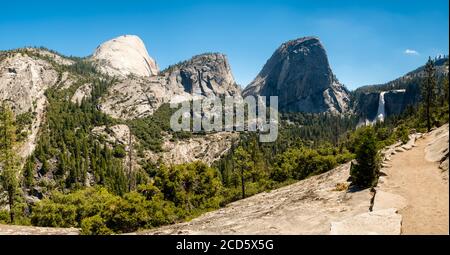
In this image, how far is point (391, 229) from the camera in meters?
14.4

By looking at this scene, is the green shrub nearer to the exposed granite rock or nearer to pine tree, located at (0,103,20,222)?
pine tree, located at (0,103,20,222)

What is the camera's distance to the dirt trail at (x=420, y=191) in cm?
1488

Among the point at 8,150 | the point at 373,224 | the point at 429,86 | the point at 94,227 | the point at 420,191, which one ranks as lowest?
the point at 94,227

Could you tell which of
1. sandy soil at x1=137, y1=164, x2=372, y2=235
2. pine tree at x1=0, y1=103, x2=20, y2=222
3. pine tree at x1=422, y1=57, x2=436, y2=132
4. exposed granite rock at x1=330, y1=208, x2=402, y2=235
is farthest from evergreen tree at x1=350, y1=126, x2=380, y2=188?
pine tree at x1=422, y1=57, x2=436, y2=132

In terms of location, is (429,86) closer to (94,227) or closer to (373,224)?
(373,224)

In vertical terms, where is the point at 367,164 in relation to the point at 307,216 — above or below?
above

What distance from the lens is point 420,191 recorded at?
19.9 metres

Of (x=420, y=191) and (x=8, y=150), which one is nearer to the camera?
(x=420, y=191)

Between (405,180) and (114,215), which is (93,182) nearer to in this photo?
(114,215)

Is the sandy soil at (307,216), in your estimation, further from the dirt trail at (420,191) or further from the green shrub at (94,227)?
the green shrub at (94,227)

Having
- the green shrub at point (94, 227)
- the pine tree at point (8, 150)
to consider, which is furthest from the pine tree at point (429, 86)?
the pine tree at point (8, 150)

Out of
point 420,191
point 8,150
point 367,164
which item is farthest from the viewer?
point 8,150

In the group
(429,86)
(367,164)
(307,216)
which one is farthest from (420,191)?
(429,86)
